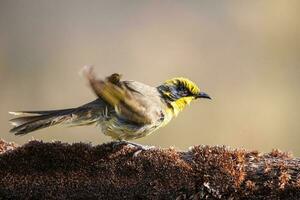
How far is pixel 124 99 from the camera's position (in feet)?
22.1

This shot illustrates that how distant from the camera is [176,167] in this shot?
6.04 meters

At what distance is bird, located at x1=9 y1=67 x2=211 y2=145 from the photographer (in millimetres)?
6688

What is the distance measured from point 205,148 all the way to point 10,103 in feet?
22.5

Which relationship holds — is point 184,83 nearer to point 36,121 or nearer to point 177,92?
point 177,92

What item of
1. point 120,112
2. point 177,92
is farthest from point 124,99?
point 177,92

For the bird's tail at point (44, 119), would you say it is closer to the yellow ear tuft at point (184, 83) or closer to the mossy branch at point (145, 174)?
the mossy branch at point (145, 174)

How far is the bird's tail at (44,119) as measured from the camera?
6.69 m

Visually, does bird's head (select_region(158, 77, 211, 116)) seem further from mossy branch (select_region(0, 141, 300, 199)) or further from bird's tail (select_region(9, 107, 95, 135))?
mossy branch (select_region(0, 141, 300, 199))

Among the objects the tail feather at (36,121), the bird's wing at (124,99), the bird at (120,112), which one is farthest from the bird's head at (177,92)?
the tail feather at (36,121)

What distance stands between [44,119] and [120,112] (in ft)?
1.99

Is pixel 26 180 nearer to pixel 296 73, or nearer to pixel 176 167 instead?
pixel 176 167

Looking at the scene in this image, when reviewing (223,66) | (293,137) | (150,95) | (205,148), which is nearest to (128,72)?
(223,66)

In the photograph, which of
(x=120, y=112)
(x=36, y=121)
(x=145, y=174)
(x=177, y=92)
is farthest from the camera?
(x=177, y=92)

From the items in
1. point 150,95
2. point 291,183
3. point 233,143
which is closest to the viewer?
point 291,183
